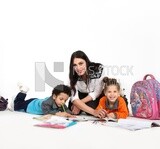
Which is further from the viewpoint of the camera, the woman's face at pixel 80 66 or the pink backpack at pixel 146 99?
the woman's face at pixel 80 66

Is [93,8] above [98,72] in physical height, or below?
above

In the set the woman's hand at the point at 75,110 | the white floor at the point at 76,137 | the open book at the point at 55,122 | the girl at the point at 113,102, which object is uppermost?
the girl at the point at 113,102

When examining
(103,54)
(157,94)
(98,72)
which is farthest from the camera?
(103,54)

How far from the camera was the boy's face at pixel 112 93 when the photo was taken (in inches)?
126

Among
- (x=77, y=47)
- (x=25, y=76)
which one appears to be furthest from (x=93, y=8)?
(x=25, y=76)

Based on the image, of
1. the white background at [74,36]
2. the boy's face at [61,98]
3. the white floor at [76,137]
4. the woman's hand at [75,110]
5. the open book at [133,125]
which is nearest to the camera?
the white floor at [76,137]

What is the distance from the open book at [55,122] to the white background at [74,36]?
1.39m

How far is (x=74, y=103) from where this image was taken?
11.2ft

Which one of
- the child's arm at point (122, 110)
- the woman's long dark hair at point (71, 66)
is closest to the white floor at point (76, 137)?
the child's arm at point (122, 110)

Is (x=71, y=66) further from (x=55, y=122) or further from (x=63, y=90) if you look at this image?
(x=55, y=122)

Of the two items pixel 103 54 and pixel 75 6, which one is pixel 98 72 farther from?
pixel 75 6

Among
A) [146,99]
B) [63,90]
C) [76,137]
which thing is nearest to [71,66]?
[63,90]

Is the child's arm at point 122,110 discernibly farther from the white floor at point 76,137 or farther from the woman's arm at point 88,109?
the white floor at point 76,137

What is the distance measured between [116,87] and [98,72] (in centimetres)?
28
